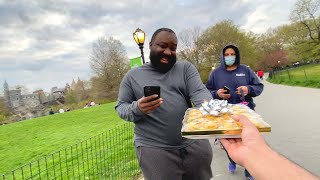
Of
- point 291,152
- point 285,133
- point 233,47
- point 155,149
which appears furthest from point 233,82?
point 285,133

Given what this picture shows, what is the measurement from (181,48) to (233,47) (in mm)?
52350

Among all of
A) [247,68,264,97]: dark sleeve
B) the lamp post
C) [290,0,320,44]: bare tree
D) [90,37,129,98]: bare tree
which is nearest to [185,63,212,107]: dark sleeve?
[247,68,264,97]: dark sleeve

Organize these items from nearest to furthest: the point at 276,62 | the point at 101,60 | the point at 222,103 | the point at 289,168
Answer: the point at 289,168, the point at 222,103, the point at 101,60, the point at 276,62

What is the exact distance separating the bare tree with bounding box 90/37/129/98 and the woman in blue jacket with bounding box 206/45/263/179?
165ft

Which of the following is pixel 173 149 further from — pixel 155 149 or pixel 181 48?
pixel 181 48

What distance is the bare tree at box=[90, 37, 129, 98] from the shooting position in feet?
182

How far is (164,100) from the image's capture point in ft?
8.91

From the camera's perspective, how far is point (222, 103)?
222cm

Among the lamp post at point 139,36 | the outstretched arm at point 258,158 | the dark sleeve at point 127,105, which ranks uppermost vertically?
the lamp post at point 139,36

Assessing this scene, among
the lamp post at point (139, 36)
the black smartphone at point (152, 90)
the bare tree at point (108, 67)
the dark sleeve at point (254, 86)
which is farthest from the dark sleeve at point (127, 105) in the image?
the bare tree at point (108, 67)

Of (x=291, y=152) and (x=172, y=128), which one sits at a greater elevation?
(x=172, y=128)

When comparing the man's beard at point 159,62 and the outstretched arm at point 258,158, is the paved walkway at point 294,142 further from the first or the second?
the outstretched arm at point 258,158

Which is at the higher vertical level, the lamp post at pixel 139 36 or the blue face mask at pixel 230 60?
the lamp post at pixel 139 36

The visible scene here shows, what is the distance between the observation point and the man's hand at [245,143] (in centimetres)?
150
